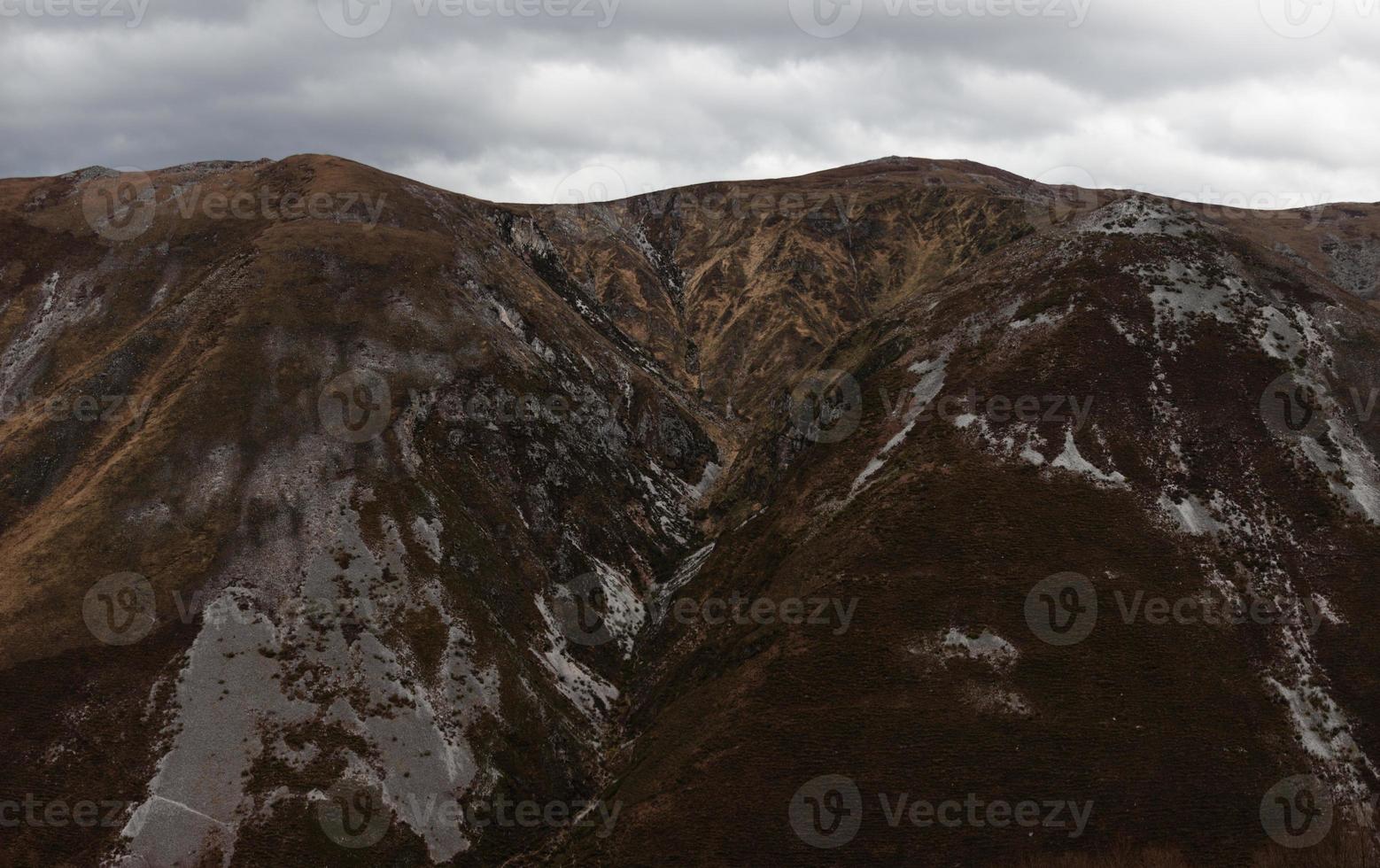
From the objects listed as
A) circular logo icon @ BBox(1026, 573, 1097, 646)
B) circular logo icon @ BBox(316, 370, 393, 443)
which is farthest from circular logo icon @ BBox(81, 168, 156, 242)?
circular logo icon @ BBox(1026, 573, 1097, 646)

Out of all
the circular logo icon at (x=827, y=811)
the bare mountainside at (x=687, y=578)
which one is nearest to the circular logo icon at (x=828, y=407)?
the bare mountainside at (x=687, y=578)

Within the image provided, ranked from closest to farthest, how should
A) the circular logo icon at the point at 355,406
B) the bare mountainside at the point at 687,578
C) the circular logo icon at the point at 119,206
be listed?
the bare mountainside at the point at 687,578, the circular logo icon at the point at 355,406, the circular logo icon at the point at 119,206

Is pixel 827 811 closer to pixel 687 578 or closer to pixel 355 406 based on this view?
pixel 687 578

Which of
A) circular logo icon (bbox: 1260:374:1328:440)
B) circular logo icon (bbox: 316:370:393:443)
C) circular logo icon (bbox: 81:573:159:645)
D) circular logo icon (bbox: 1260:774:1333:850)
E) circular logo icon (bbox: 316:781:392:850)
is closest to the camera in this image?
circular logo icon (bbox: 1260:774:1333:850)

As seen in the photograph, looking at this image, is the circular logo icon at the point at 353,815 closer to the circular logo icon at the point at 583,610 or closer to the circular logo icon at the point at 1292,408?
the circular logo icon at the point at 583,610

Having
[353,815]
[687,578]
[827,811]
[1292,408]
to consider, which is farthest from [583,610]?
[1292,408]

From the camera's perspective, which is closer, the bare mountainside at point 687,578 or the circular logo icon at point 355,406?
the bare mountainside at point 687,578

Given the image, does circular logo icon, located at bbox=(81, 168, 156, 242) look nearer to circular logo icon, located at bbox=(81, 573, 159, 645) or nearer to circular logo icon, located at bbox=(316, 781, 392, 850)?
circular logo icon, located at bbox=(81, 573, 159, 645)

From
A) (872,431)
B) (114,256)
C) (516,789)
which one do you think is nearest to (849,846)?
(516,789)
